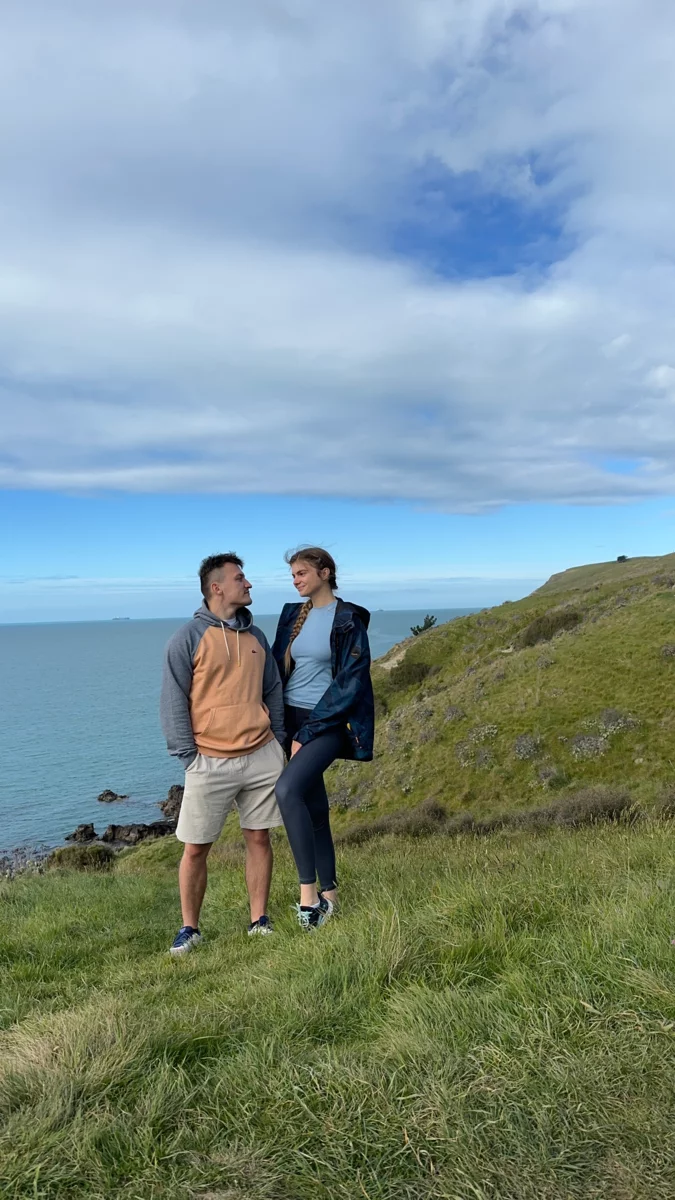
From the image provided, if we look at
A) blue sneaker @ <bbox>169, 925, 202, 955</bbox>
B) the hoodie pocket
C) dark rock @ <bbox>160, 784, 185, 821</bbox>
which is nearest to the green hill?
blue sneaker @ <bbox>169, 925, 202, 955</bbox>

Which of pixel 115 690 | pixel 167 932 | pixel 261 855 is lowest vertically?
pixel 115 690

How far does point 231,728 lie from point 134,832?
32.1m

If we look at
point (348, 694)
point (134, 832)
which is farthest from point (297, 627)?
point (134, 832)

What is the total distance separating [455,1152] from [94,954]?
4.49 meters

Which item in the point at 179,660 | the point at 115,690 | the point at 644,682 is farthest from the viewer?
the point at 115,690

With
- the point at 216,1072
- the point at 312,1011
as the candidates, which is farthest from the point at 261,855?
the point at 216,1072

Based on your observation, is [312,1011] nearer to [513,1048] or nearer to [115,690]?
[513,1048]

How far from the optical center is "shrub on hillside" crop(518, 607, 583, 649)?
39.9 meters

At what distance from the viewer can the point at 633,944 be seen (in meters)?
3.70

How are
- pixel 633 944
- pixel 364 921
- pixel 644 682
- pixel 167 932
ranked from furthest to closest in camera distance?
pixel 644 682, pixel 167 932, pixel 364 921, pixel 633 944

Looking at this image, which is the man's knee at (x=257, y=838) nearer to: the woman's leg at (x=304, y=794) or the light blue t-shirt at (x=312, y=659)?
the woman's leg at (x=304, y=794)

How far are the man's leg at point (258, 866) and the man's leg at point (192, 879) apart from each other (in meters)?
0.37

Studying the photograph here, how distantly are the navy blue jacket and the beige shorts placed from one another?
1.21 feet

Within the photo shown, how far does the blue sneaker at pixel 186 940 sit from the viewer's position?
5613 mm
